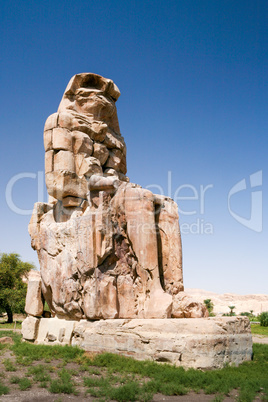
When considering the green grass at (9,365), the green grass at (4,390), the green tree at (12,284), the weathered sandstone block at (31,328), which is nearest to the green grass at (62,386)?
the green grass at (4,390)

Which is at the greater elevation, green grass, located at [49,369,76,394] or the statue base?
the statue base

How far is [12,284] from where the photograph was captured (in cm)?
2384

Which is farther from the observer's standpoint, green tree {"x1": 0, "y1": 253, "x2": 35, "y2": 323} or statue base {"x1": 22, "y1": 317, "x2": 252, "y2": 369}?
green tree {"x1": 0, "y1": 253, "x2": 35, "y2": 323}

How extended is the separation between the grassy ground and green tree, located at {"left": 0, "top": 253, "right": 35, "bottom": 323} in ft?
51.3

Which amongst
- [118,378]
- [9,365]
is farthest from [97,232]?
[118,378]

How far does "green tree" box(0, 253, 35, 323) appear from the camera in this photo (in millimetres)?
21672

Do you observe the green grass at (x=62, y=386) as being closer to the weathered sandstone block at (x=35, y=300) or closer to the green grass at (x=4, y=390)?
the green grass at (x=4, y=390)

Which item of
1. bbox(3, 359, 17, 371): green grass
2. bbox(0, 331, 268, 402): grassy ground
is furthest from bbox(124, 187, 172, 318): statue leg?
bbox(3, 359, 17, 371): green grass

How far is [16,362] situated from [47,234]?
299cm

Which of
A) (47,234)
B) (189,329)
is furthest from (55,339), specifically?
(189,329)

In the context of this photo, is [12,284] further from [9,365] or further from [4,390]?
[4,390]

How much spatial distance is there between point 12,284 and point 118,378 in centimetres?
1995

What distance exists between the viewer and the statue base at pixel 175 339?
593cm

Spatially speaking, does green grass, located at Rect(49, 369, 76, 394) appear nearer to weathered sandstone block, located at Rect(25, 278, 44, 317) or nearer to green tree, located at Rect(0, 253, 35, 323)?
weathered sandstone block, located at Rect(25, 278, 44, 317)
